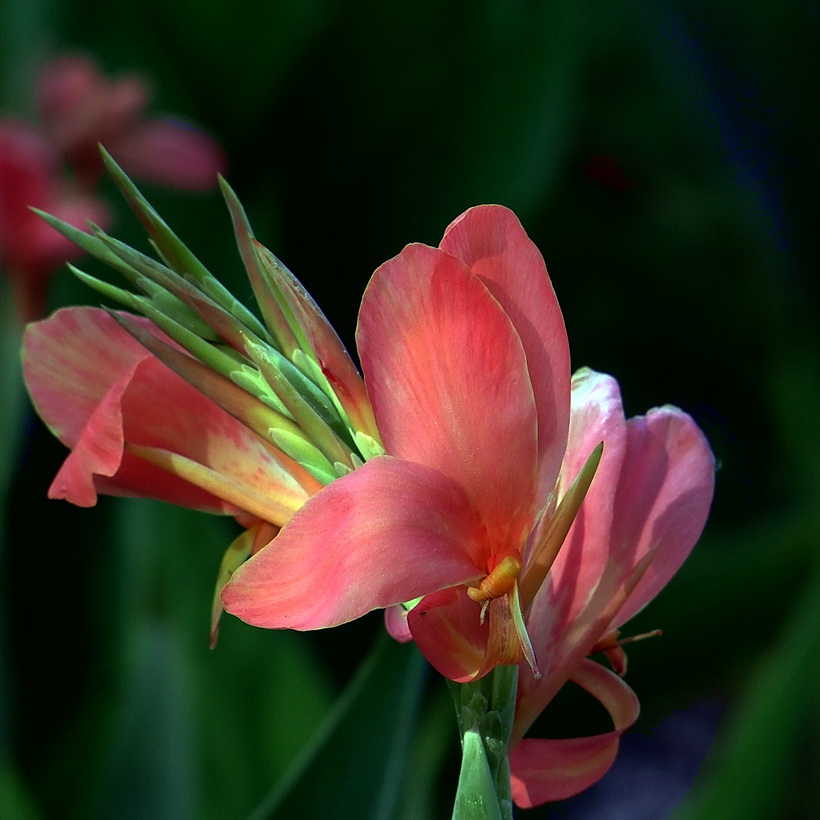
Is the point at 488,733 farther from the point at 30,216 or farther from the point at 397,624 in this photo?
the point at 30,216

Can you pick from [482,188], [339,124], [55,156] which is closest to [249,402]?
[55,156]

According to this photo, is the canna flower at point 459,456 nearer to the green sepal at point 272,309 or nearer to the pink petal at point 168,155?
the green sepal at point 272,309

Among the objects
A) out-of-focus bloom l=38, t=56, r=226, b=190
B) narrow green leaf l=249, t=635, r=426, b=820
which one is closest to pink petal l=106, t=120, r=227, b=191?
out-of-focus bloom l=38, t=56, r=226, b=190

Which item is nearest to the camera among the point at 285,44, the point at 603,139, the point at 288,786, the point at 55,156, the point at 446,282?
the point at 446,282

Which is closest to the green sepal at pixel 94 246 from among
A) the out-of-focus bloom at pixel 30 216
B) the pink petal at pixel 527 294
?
the pink petal at pixel 527 294

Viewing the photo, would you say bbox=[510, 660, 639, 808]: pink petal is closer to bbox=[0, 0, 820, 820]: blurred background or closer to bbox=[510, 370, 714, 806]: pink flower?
bbox=[510, 370, 714, 806]: pink flower

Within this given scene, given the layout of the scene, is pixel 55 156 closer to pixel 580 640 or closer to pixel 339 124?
pixel 339 124
